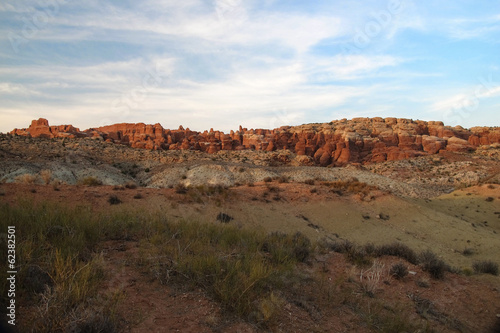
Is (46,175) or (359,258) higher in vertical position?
(46,175)

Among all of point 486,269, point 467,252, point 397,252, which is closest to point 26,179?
point 397,252

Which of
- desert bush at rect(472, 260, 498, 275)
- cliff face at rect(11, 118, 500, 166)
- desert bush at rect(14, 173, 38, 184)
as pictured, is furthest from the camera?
cliff face at rect(11, 118, 500, 166)

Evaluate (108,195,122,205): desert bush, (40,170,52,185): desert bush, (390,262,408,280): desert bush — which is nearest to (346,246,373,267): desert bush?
(390,262,408,280): desert bush

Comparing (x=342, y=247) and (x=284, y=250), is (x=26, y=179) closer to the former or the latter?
(x=284, y=250)

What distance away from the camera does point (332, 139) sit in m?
72.1

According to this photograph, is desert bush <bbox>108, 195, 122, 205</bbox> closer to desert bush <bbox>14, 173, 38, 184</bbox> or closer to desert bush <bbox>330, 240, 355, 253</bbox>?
desert bush <bbox>14, 173, 38, 184</bbox>

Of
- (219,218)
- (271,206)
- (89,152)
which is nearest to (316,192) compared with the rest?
(271,206)

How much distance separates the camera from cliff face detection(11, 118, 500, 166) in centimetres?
6550

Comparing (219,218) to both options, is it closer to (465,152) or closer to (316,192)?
(316,192)

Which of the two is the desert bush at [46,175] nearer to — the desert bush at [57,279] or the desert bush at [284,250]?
the desert bush at [57,279]

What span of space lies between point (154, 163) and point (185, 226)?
1317 inches

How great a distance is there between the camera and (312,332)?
13.6 feet

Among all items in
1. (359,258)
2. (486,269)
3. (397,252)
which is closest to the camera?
(359,258)

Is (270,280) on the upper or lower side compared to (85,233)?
lower
